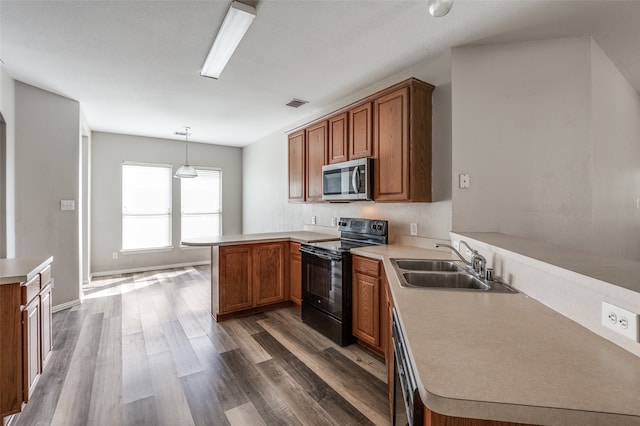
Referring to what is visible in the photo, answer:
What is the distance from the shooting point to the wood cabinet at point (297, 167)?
400 centimetres

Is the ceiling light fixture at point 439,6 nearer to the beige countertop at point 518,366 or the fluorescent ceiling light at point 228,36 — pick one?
the fluorescent ceiling light at point 228,36

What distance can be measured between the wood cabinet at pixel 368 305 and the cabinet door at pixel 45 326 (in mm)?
2379

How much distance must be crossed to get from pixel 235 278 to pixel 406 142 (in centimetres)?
235

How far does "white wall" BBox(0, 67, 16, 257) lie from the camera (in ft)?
10.1

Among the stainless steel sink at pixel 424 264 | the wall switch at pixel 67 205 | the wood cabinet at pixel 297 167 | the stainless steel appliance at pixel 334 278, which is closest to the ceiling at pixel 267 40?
the wood cabinet at pixel 297 167

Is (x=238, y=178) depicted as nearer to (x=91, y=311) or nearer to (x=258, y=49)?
(x=91, y=311)

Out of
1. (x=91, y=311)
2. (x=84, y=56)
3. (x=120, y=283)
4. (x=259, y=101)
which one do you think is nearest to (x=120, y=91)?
(x=84, y=56)

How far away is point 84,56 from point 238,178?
4.25m

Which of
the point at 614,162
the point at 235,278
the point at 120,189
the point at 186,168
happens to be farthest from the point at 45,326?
the point at 614,162

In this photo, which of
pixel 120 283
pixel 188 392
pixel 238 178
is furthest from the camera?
pixel 238 178

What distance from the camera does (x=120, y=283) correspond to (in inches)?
195

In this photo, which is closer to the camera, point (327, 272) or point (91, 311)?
point (327, 272)

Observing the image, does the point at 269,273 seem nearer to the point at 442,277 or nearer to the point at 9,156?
the point at 442,277

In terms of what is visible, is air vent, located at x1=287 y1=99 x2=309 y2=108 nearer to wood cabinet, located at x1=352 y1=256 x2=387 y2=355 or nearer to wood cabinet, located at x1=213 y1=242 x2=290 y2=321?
wood cabinet, located at x1=213 y1=242 x2=290 y2=321
